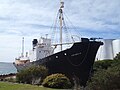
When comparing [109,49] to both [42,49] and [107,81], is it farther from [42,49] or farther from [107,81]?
[107,81]

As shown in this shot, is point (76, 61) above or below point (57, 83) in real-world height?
above

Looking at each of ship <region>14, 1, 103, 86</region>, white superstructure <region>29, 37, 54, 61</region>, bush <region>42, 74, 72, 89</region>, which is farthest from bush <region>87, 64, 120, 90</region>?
white superstructure <region>29, 37, 54, 61</region>

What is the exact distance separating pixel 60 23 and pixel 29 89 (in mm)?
20423

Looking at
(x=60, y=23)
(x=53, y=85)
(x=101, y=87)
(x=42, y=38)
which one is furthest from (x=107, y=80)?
(x=42, y=38)

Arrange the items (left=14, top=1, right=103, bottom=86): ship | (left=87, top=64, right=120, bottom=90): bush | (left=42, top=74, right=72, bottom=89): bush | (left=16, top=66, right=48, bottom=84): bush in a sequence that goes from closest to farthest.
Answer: (left=87, top=64, right=120, bottom=90): bush → (left=42, top=74, right=72, bottom=89): bush → (left=16, top=66, right=48, bottom=84): bush → (left=14, top=1, right=103, bottom=86): ship

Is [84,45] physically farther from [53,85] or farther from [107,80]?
[107,80]

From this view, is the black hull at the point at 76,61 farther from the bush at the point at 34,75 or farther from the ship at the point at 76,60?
the bush at the point at 34,75

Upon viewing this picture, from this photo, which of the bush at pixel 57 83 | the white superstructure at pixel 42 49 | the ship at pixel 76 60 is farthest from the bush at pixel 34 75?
the white superstructure at pixel 42 49

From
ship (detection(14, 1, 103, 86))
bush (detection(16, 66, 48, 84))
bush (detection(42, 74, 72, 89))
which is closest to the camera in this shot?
bush (detection(42, 74, 72, 89))

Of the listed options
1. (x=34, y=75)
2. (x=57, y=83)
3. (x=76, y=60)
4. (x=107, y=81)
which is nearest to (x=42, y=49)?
(x=76, y=60)

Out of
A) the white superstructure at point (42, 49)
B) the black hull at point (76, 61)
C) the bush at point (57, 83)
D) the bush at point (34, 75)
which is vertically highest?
the white superstructure at point (42, 49)

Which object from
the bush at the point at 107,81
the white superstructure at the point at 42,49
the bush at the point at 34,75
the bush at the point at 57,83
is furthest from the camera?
the white superstructure at the point at 42,49

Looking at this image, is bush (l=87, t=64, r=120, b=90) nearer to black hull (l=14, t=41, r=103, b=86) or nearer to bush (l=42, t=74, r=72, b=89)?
bush (l=42, t=74, r=72, b=89)

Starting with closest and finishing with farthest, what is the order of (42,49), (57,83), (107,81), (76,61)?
(107,81) → (57,83) → (76,61) → (42,49)
